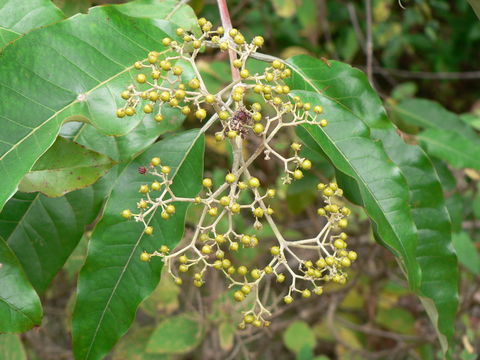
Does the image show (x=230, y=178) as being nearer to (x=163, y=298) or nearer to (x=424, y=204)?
(x=424, y=204)

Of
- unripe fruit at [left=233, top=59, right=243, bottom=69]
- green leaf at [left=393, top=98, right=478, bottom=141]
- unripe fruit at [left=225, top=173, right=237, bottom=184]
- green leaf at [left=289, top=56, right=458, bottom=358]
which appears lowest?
green leaf at [left=393, top=98, right=478, bottom=141]

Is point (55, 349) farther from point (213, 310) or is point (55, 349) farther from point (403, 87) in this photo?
point (403, 87)

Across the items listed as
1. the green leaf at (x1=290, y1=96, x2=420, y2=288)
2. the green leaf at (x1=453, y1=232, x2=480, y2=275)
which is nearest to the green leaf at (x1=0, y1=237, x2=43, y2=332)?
the green leaf at (x1=290, y1=96, x2=420, y2=288)

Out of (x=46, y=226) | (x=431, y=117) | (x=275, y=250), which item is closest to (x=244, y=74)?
(x=275, y=250)

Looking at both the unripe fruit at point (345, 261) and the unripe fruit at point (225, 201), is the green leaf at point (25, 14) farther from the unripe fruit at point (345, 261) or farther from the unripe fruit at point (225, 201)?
the unripe fruit at point (345, 261)

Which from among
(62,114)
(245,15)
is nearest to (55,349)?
(62,114)

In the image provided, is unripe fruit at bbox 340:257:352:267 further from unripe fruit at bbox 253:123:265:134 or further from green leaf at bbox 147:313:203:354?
green leaf at bbox 147:313:203:354
